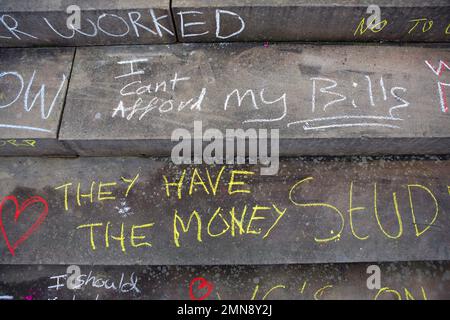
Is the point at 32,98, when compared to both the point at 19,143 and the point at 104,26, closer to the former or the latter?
the point at 19,143

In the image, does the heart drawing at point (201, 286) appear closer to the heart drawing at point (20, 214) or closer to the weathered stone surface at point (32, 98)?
the heart drawing at point (20, 214)

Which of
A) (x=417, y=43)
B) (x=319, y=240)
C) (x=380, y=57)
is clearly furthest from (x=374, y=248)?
(x=417, y=43)

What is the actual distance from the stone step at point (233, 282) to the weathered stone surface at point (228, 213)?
0.19m

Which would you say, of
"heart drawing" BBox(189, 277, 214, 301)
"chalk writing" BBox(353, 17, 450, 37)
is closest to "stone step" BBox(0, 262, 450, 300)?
"heart drawing" BBox(189, 277, 214, 301)

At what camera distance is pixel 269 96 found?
10.2ft

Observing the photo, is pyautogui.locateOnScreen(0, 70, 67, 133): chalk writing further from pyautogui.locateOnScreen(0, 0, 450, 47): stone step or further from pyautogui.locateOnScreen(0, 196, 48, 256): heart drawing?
pyautogui.locateOnScreen(0, 196, 48, 256): heart drawing

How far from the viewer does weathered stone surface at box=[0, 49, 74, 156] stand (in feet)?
10.0

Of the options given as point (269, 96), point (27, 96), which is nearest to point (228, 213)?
point (269, 96)

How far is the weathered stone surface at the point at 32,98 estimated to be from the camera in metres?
3.06

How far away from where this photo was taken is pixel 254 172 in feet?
10.5

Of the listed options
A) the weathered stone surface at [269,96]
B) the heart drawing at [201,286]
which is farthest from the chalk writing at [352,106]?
the heart drawing at [201,286]

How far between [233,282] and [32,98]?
2.61 metres

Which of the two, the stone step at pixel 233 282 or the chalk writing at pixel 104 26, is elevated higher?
the chalk writing at pixel 104 26
